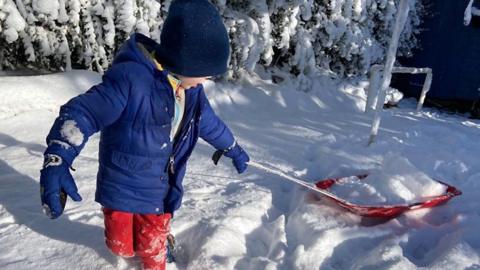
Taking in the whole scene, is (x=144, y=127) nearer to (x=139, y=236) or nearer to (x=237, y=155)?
(x=139, y=236)

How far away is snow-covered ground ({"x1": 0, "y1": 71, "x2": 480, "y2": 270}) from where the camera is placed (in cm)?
236

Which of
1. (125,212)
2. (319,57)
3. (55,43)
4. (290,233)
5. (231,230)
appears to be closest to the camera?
(125,212)

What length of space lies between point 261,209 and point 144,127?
1.30 m

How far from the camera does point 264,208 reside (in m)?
3.01

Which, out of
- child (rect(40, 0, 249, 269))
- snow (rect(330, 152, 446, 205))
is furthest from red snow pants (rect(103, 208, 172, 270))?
snow (rect(330, 152, 446, 205))

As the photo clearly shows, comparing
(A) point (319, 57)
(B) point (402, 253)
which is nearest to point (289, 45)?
(A) point (319, 57)

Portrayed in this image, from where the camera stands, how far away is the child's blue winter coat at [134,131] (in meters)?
1.69

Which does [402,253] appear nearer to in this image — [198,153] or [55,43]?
[198,153]

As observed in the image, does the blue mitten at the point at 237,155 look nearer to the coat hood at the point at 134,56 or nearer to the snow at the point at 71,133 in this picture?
the coat hood at the point at 134,56

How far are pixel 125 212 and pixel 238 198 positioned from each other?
115 cm

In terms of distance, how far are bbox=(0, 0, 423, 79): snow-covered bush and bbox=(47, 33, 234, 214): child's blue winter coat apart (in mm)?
2884

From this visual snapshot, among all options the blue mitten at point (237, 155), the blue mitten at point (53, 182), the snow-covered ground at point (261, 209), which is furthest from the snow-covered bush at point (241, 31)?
the blue mitten at point (53, 182)

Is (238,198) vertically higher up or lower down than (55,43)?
lower down

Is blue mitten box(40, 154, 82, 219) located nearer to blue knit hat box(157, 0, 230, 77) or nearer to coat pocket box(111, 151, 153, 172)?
coat pocket box(111, 151, 153, 172)
